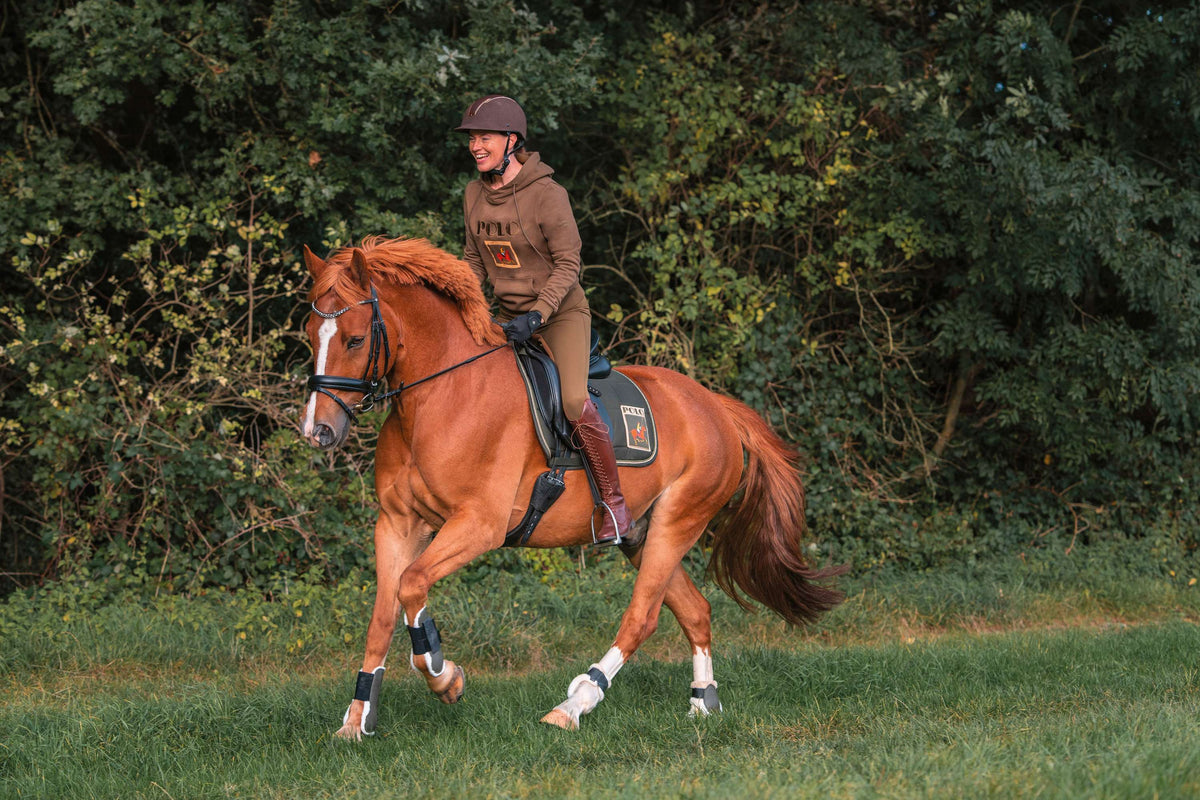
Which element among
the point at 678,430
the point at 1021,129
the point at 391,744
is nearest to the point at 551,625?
the point at 678,430

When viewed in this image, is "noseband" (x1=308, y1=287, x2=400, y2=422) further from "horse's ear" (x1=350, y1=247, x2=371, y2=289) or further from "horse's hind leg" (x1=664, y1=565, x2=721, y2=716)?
"horse's hind leg" (x1=664, y1=565, x2=721, y2=716)

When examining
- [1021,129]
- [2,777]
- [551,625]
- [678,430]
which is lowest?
[551,625]

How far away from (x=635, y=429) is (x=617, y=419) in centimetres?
13

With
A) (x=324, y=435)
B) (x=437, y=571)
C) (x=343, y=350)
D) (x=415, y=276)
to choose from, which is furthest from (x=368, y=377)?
(x=437, y=571)

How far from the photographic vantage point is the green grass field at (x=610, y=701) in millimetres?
4305

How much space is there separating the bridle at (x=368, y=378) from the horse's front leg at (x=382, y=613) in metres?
0.67

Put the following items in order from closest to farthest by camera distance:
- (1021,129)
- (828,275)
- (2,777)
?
(2,777)
(1021,129)
(828,275)

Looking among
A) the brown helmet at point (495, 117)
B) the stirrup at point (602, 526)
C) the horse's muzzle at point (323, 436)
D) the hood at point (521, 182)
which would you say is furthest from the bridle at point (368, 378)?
the stirrup at point (602, 526)

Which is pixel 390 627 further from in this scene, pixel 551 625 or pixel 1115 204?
pixel 1115 204

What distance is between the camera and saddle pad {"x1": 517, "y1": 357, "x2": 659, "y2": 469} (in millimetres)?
5531

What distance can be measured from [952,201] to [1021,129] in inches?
35.2

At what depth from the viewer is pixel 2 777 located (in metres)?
4.90

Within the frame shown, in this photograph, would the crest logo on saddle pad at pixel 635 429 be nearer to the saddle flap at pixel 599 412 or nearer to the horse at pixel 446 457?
the saddle flap at pixel 599 412

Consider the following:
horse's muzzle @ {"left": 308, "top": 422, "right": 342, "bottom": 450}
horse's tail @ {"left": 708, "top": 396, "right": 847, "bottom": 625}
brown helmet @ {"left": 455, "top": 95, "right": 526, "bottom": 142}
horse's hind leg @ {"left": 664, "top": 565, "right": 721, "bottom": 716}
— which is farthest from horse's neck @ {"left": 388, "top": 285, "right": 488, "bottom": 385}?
horse's tail @ {"left": 708, "top": 396, "right": 847, "bottom": 625}
